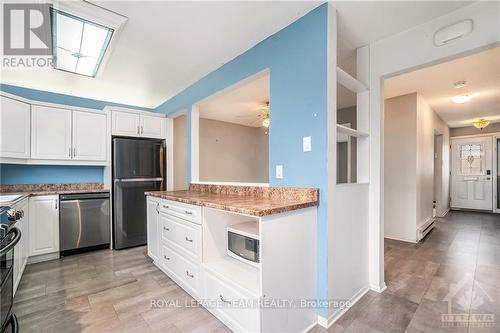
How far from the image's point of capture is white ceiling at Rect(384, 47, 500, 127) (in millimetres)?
2697

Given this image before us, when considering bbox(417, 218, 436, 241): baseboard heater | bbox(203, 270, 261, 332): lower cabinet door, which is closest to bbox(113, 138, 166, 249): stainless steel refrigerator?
bbox(203, 270, 261, 332): lower cabinet door

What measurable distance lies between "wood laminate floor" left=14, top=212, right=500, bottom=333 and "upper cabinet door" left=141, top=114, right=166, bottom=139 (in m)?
1.95

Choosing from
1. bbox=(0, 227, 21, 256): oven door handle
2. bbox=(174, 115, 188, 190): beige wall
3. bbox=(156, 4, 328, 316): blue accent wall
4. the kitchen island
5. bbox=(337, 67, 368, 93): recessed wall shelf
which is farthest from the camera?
bbox=(174, 115, 188, 190): beige wall

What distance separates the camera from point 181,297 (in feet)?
6.77

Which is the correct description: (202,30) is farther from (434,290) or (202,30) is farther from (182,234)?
(434,290)

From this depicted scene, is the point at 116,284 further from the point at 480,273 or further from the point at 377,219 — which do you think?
the point at 480,273

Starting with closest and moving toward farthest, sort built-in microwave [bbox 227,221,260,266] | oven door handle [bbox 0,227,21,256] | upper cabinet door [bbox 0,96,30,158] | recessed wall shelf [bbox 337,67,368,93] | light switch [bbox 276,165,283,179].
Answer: oven door handle [bbox 0,227,21,256] → built-in microwave [bbox 227,221,260,266] → recessed wall shelf [bbox 337,67,368,93] → light switch [bbox 276,165,283,179] → upper cabinet door [bbox 0,96,30,158]

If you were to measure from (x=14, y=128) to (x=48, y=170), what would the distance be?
847 millimetres

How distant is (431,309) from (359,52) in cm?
246

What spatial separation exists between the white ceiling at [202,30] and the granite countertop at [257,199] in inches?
59.4

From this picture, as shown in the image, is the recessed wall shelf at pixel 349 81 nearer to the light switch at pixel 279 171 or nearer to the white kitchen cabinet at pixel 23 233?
the light switch at pixel 279 171

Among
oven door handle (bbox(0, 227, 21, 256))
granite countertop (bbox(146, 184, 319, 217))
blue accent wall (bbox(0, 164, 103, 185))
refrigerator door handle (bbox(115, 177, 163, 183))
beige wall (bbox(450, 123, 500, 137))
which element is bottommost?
oven door handle (bbox(0, 227, 21, 256))

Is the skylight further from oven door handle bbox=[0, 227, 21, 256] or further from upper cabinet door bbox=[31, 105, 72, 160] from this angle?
oven door handle bbox=[0, 227, 21, 256]

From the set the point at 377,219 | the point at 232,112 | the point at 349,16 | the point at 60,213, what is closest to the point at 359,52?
the point at 349,16
